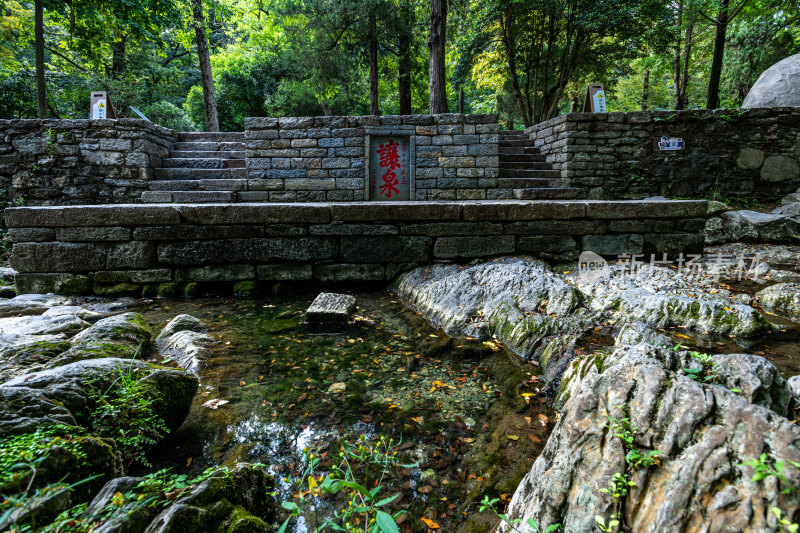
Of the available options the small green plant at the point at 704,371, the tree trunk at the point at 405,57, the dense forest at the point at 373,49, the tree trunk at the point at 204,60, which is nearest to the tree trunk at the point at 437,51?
the dense forest at the point at 373,49

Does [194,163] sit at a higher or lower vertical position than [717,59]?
lower

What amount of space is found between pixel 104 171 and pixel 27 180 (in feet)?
4.32

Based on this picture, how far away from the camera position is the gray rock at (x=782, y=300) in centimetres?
335

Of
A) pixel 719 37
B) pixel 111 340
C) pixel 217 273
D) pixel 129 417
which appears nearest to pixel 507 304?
pixel 129 417

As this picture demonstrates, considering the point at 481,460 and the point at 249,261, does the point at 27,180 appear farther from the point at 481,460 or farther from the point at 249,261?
the point at 481,460

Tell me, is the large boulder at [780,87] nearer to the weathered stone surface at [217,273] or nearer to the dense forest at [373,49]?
the dense forest at [373,49]

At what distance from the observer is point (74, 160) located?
Result: 263 inches

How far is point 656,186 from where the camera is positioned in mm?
7688

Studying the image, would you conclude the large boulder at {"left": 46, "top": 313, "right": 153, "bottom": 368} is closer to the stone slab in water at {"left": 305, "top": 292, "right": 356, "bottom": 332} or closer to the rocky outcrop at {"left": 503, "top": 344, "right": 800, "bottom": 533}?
the stone slab in water at {"left": 305, "top": 292, "right": 356, "bottom": 332}

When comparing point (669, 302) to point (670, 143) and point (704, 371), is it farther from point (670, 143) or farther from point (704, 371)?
point (670, 143)

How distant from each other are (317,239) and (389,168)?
2.91 m

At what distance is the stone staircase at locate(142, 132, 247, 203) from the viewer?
645 centimetres

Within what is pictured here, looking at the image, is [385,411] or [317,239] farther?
[317,239]

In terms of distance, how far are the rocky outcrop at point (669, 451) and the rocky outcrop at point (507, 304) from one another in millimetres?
1135
